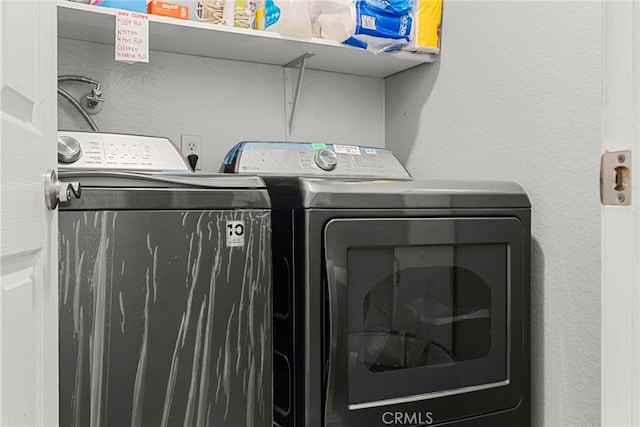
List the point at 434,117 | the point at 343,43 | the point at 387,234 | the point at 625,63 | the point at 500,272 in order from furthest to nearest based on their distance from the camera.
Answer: the point at 434,117 < the point at 343,43 < the point at 500,272 < the point at 387,234 < the point at 625,63

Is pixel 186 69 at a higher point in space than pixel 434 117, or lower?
higher

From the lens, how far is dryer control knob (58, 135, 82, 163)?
120cm

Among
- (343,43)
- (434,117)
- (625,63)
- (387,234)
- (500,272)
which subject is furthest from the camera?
(434,117)

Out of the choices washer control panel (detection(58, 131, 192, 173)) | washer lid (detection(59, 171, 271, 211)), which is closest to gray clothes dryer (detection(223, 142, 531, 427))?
washer lid (detection(59, 171, 271, 211))

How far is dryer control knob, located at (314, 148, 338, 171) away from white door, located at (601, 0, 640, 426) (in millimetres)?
1039

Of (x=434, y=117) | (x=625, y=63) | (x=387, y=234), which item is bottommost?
(x=387, y=234)

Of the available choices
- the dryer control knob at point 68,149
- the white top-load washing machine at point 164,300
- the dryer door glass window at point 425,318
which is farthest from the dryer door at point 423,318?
the dryer control knob at point 68,149

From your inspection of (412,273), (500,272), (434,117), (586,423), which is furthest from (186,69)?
(586,423)

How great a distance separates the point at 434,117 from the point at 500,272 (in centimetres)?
62

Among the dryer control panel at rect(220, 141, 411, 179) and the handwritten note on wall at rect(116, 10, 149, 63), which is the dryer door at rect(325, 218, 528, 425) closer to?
the dryer control panel at rect(220, 141, 411, 179)

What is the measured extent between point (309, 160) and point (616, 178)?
1.07 metres

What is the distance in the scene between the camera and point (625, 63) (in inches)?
23.8

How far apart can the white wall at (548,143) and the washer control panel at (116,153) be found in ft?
2.79

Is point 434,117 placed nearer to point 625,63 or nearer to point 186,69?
point 186,69
